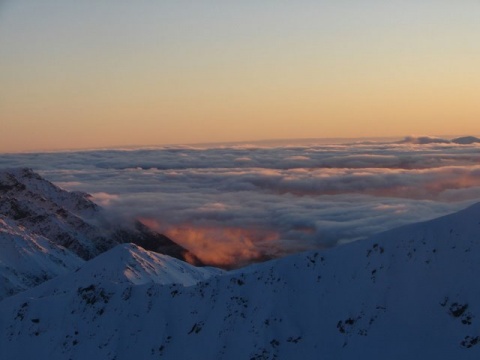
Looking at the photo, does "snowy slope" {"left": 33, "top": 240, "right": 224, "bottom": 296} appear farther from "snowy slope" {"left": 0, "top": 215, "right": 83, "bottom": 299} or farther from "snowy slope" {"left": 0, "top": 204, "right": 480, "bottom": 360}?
"snowy slope" {"left": 0, "top": 204, "right": 480, "bottom": 360}

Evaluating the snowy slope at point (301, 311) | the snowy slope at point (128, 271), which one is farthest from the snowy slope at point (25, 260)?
the snowy slope at point (301, 311)

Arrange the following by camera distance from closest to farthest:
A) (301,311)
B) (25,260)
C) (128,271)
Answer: (301,311) < (128,271) < (25,260)

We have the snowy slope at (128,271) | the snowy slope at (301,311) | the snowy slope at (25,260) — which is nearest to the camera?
the snowy slope at (301,311)

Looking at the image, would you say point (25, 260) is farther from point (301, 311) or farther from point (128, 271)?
point (301, 311)

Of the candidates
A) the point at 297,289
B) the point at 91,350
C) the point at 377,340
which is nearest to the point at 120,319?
the point at 91,350

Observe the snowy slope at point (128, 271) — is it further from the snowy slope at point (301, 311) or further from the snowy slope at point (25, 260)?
the snowy slope at point (301, 311)

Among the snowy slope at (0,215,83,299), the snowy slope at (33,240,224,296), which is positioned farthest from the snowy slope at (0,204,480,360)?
the snowy slope at (0,215,83,299)

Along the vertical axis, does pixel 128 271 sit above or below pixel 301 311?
below

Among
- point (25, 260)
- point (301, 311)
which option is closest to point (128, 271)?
point (25, 260)
